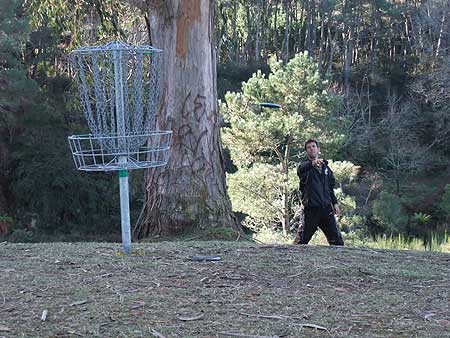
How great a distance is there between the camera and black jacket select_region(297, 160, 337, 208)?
6.57 m

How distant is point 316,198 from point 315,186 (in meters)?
0.11

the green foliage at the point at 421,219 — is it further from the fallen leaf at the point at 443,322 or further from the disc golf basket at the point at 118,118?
the fallen leaf at the point at 443,322

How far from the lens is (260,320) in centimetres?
324

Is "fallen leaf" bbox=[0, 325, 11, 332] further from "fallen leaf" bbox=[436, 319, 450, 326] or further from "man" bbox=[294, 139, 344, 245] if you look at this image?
"man" bbox=[294, 139, 344, 245]

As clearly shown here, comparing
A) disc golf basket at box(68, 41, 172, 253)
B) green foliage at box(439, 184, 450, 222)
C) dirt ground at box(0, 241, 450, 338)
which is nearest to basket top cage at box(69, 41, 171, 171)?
disc golf basket at box(68, 41, 172, 253)

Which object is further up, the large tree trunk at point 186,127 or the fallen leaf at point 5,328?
the large tree trunk at point 186,127

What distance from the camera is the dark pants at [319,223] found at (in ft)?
21.7

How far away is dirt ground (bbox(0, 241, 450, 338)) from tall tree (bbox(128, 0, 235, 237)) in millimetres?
1885

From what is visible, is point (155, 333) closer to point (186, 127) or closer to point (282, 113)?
point (186, 127)

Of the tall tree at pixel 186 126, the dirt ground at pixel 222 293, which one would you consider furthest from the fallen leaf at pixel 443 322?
the tall tree at pixel 186 126

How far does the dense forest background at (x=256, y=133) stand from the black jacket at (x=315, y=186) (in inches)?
188

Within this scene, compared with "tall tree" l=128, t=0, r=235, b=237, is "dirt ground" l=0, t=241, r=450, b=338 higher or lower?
lower

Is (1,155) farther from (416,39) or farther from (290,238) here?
(416,39)

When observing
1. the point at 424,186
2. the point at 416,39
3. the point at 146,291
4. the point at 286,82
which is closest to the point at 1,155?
the point at 286,82
